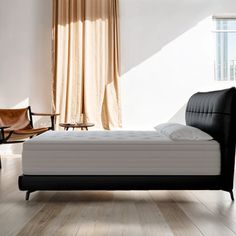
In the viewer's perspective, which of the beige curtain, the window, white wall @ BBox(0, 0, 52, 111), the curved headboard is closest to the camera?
the curved headboard

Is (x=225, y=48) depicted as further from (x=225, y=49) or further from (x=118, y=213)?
(x=118, y=213)

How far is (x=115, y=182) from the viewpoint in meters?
2.63

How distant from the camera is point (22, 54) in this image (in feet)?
17.3

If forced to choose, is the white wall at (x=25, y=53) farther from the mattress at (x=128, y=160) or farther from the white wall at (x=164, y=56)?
the mattress at (x=128, y=160)

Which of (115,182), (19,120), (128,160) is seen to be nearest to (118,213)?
(115,182)

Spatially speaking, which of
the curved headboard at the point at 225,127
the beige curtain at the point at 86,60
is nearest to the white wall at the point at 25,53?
the beige curtain at the point at 86,60

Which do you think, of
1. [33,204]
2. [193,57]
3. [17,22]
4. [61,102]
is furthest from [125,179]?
[17,22]

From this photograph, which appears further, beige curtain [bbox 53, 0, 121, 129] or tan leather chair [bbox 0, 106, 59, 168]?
beige curtain [bbox 53, 0, 121, 129]

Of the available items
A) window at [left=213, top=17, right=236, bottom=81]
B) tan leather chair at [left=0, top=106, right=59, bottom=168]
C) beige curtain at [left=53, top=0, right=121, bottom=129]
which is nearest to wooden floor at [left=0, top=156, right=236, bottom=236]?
tan leather chair at [left=0, top=106, right=59, bottom=168]

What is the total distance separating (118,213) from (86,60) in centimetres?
311

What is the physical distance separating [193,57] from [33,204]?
3467 millimetres

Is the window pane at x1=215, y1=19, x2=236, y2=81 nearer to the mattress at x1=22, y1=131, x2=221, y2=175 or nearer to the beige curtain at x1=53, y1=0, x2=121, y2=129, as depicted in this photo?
the beige curtain at x1=53, y1=0, x2=121, y2=129

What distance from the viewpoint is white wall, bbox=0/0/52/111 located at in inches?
206

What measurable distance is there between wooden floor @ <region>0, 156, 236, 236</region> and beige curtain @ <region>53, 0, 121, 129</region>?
2176 millimetres
